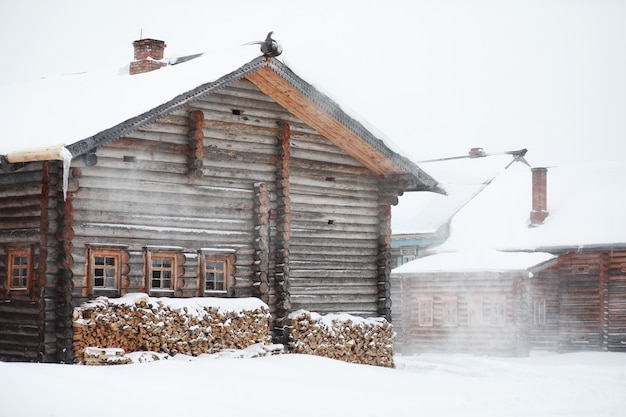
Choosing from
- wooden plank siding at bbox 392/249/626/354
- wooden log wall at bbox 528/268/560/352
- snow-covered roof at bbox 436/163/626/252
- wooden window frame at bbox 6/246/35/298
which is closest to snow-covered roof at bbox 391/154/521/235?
snow-covered roof at bbox 436/163/626/252

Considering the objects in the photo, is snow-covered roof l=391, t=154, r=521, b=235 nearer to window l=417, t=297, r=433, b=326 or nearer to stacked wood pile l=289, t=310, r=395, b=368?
window l=417, t=297, r=433, b=326

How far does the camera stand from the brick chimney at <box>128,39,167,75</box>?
78.1 feet

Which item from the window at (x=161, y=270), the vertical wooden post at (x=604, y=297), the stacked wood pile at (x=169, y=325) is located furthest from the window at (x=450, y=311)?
the window at (x=161, y=270)

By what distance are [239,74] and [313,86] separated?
2124 mm

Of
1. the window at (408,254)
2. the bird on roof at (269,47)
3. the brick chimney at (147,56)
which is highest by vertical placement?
the brick chimney at (147,56)

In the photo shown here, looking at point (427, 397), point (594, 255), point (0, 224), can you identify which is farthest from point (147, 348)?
point (594, 255)

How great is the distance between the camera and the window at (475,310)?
36125 millimetres

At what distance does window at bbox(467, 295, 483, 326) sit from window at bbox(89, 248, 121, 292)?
2025cm

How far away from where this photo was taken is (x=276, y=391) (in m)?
15.8

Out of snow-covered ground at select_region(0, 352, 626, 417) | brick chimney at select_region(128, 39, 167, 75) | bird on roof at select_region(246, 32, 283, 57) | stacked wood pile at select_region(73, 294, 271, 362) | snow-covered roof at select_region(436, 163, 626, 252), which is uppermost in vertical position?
brick chimney at select_region(128, 39, 167, 75)

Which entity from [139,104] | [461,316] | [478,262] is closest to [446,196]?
[478,262]

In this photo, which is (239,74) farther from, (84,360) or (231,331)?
(84,360)

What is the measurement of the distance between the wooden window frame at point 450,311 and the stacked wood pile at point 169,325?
679 inches

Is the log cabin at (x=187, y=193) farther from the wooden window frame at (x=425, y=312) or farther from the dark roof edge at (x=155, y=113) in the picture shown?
the wooden window frame at (x=425, y=312)
